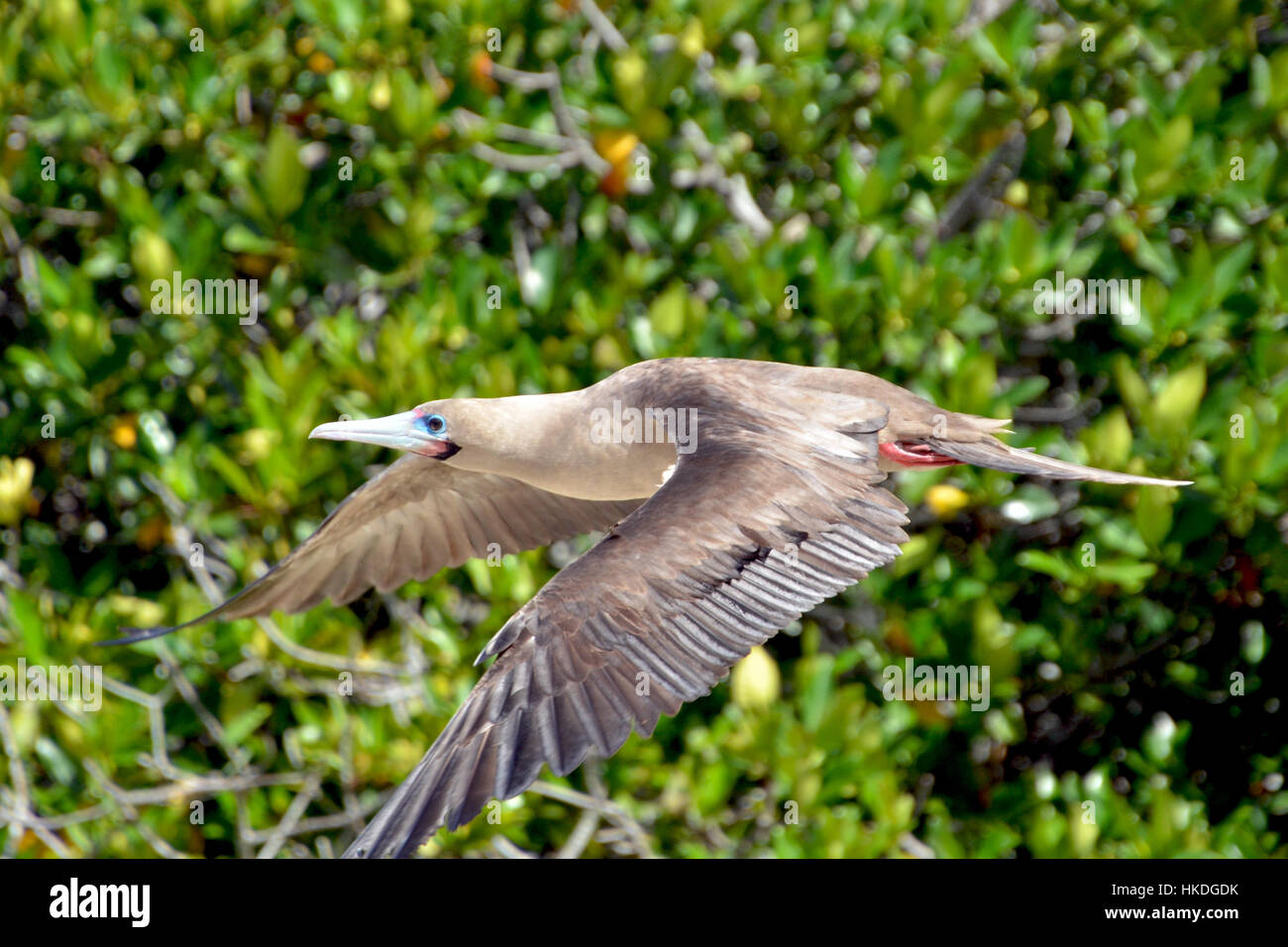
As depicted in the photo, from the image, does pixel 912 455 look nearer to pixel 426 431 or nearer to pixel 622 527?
pixel 622 527

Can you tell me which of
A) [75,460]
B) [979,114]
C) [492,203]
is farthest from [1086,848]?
[75,460]

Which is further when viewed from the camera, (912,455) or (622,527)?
(912,455)

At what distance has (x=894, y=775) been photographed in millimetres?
5418

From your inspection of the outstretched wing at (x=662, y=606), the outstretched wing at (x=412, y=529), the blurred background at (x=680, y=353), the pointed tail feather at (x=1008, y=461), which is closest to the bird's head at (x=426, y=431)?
the outstretched wing at (x=412, y=529)

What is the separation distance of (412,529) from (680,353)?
40.0 inches

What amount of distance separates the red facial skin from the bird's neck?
57 centimetres

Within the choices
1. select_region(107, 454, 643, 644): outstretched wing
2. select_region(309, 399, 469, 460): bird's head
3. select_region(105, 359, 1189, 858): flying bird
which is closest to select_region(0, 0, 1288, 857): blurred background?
select_region(107, 454, 643, 644): outstretched wing

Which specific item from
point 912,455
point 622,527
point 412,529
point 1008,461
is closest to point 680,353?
point 412,529

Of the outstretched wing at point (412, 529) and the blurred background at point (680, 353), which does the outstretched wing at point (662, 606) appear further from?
the blurred background at point (680, 353)

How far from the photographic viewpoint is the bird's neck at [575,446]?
4.16 metres

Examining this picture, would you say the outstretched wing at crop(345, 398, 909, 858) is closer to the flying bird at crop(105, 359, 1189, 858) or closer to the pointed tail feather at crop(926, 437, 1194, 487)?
the flying bird at crop(105, 359, 1189, 858)

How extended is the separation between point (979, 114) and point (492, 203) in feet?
5.79

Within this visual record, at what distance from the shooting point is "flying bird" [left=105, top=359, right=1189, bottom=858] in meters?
3.33

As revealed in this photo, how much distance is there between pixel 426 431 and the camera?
4.30 metres
